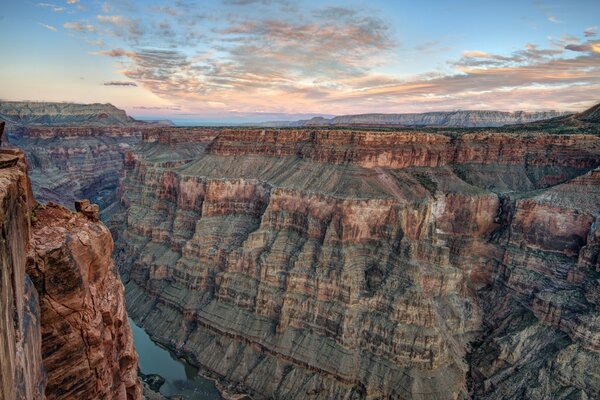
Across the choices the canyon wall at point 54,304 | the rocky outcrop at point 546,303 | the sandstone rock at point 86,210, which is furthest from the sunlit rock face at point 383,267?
the sandstone rock at point 86,210

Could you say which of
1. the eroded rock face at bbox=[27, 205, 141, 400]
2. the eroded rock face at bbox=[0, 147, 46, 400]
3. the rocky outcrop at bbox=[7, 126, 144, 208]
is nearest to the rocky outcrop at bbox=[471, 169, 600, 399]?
the eroded rock face at bbox=[27, 205, 141, 400]

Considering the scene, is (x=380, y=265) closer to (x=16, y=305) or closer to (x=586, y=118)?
(x=16, y=305)

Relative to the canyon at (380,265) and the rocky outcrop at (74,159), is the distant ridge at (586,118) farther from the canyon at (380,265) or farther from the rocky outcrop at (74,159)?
the rocky outcrop at (74,159)

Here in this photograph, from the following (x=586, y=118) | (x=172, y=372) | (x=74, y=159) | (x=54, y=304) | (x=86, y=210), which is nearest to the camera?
(x=54, y=304)

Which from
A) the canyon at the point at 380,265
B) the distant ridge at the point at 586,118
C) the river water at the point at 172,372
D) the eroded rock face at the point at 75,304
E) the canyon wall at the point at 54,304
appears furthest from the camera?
the distant ridge at the point at 586,118

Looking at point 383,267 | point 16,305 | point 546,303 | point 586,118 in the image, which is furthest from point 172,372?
point 586,118
